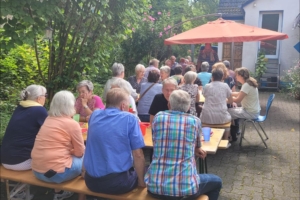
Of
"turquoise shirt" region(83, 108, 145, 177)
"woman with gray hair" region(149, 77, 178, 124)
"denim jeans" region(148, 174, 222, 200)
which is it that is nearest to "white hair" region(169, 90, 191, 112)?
"turquoise shirt" region(83, 108, 145, 177)

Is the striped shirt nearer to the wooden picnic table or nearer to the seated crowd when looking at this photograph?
the seated crowd

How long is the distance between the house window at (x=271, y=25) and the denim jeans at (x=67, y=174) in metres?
12.4

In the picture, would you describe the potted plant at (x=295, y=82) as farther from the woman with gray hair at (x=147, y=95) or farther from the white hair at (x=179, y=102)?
the white hair at (x=179, y=102)

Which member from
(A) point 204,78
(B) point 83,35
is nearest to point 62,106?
(B) point 83,35

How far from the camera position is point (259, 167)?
16.4 feet

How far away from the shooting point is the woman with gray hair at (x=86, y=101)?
14.9 feet

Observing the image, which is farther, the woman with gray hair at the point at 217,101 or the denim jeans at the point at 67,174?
the woman with gray hair at the point at 217,101

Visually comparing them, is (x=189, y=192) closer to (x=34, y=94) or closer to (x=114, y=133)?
(x=114, y=133)

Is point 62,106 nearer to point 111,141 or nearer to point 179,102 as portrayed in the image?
point 111,141

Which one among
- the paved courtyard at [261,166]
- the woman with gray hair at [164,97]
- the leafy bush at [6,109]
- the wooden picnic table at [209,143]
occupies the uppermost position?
the woman with gray hair at [164,97]

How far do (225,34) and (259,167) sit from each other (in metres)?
3.76

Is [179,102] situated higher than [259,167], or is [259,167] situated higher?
[179,102]

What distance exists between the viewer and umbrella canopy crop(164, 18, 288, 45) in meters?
7.70

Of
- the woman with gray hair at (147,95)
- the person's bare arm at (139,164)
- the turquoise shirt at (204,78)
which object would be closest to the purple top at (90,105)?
the woman with gray hair at (147,95)
